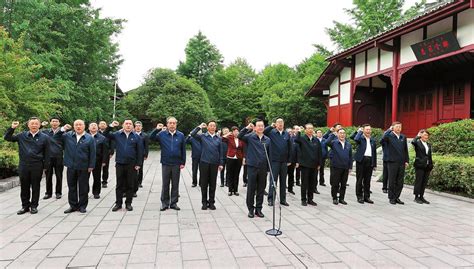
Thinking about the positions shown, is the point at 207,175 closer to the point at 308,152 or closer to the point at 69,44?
the point at 308,152

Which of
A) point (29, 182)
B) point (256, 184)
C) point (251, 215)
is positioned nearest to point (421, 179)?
point (256, 184)

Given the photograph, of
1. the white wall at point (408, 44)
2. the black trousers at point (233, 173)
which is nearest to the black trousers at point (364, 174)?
the black trousers at point (233, 173)

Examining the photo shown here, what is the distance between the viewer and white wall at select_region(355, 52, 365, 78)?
16781mm

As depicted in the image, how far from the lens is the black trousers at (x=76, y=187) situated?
5832mm

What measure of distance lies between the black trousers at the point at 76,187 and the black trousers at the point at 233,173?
345cm

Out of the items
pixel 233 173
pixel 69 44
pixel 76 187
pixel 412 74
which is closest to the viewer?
pixel 76 187

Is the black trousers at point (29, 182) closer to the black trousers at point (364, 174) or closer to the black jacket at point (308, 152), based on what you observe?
the black jacket at point (308, 152)

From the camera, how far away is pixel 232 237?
14.9 feet

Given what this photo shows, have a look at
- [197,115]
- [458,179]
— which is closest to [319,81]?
[197,115]

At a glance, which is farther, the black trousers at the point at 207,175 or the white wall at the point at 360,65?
the white wall at the point at 360,65

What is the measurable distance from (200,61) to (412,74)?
2675 cm

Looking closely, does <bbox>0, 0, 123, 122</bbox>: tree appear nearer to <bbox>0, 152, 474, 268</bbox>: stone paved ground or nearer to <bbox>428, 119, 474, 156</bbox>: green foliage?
<bbox>0, 152, 474, 268</bbox>: stone paved ground

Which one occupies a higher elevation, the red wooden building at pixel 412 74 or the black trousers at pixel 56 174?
the red wooden building at pixel 412 74

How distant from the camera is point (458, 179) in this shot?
26.2 feet
